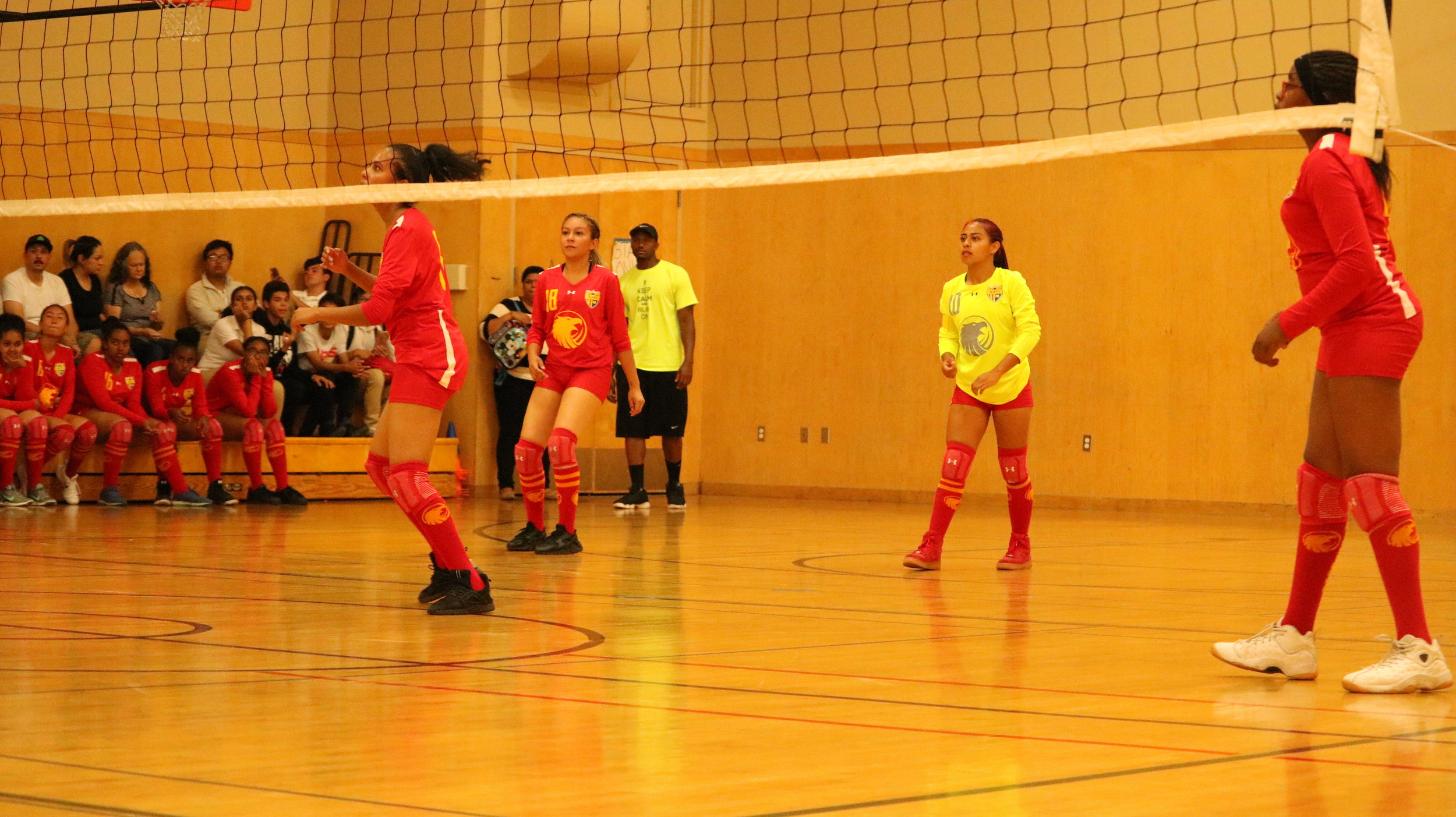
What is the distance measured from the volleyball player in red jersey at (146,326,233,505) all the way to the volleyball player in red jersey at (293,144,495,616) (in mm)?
6528

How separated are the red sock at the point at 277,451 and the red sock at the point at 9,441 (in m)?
1.88

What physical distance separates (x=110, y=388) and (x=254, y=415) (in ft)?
3.57

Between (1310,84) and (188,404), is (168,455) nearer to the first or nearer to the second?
(188,404)

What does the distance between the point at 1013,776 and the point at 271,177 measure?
1305 centimetres

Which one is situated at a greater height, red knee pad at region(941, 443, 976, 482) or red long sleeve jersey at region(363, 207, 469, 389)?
red long sleeve jersey at region(363, 207, 469, 389)

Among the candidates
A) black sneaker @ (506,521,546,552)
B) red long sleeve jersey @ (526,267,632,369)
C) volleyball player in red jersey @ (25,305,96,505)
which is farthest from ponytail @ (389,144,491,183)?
volleyball player in red jersey @ (25,305,96,505)

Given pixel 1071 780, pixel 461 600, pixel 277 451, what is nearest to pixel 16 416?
pixel 277 451

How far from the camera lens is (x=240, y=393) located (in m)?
12.6

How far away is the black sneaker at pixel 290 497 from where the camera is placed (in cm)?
1270

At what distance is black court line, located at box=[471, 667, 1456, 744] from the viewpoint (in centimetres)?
394

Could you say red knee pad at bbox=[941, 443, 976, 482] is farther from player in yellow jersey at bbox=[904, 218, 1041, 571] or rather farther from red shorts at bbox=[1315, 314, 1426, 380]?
red shorts at bbox=[1315, 314, 1426, 380]

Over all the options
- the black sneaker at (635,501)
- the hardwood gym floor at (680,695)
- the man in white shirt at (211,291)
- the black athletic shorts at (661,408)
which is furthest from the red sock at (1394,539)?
A: the man in white shirt at (211,291)

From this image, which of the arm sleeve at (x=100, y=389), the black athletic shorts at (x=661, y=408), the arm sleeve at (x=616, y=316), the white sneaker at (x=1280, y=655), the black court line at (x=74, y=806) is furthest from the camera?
the black athletic shorts at (x=661, y=408)

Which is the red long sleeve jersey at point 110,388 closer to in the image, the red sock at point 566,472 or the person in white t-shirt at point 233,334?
the person in white t-shirt at point 233,334
